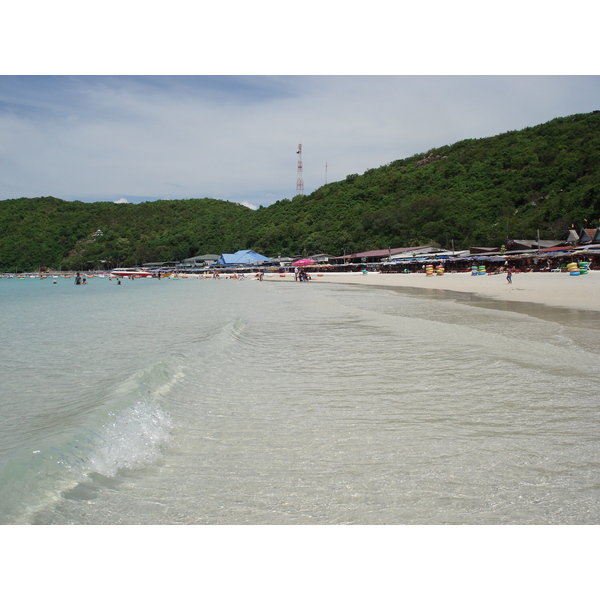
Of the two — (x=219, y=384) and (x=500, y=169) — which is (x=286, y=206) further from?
(x=219, y=384)

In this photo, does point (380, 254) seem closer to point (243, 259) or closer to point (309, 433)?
point (243, 259)

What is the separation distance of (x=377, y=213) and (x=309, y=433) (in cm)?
8150

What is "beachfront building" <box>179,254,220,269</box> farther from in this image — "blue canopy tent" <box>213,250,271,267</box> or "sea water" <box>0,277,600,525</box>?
"sea water" <box>0,277,600,525</box>

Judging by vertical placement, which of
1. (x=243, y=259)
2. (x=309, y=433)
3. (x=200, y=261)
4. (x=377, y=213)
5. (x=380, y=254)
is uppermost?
(x=377, y=213)

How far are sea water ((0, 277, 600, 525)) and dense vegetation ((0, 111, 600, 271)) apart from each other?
2143 inches

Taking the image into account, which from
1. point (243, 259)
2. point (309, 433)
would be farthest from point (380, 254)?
point (309, 433)

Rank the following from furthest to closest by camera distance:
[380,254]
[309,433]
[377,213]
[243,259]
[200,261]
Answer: [200,261]
[243,259]
[377,213]
[380,254]
[309,433]

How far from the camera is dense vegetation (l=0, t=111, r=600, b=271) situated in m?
65.6

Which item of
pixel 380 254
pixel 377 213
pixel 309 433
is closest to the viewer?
pixel 309 433

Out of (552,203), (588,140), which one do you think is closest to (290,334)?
(552,203)

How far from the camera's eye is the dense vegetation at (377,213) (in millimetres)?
65562

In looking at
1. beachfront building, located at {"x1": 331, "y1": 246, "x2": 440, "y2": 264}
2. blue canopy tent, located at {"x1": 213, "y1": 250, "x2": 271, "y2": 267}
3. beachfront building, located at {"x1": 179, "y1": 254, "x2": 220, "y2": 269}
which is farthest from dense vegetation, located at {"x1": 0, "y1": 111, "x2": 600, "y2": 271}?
blue canopy tent, located at {"x1": 213, "y1": 250, "x2": 271, "y2": 267}

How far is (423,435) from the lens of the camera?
4262 millimetres

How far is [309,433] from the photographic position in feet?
14.5
